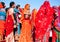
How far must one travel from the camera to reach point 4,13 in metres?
2.20

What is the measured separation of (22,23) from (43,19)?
0.63ft

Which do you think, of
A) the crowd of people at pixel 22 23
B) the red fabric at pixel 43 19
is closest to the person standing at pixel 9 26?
the crowd of people at pixel 22 23

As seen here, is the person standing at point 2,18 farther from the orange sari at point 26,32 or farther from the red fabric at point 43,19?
the red fabric at point 43,19

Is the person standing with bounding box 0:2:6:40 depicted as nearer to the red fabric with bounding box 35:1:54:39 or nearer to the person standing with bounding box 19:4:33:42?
the person standing with bounding box 19:4:33:42

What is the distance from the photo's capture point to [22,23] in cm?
221

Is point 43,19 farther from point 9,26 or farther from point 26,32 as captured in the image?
point 9,26

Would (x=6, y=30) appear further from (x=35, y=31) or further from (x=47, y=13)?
(x=47, y=13)

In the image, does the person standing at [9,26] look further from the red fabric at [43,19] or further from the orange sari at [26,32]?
the red fabric at [43,19]

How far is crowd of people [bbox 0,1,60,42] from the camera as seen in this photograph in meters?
2.19

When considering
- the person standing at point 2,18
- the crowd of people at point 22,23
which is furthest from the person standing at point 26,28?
the person standing at point 2,18

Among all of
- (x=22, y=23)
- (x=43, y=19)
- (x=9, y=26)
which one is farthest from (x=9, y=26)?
(x=43, y=19)

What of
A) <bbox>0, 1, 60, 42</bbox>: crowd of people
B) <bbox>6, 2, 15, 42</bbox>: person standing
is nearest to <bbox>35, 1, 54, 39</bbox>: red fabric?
<bbox>0, 1, 60, 42</bbox>: crowd of people

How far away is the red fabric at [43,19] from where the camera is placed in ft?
7.34

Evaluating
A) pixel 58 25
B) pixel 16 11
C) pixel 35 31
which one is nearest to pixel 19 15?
pixel 16 11
